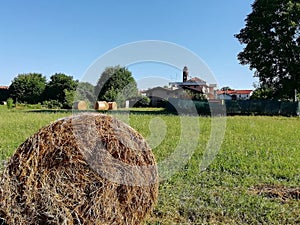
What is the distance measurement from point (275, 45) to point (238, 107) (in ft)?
16.6

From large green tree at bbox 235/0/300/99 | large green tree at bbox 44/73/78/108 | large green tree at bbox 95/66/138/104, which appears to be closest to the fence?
large green tree at bbox 235/0/300/99

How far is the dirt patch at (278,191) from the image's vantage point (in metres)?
3.88

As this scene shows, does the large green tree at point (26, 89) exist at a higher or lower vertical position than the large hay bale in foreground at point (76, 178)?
higher

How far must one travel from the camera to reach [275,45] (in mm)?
20375

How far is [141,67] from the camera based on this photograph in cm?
636

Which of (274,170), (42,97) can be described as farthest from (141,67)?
(42,97)

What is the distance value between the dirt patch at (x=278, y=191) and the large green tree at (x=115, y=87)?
17098 millimetres

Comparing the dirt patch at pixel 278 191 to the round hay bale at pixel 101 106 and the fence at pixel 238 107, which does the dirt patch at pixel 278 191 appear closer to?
the fence at pixel 238 107

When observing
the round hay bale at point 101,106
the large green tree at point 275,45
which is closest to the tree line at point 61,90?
the round hay bale at point 101,106

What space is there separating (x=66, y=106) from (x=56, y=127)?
29.0 m

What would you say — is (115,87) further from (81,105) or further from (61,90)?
(61,90)

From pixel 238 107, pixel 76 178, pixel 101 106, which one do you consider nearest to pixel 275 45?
pixel 238 107

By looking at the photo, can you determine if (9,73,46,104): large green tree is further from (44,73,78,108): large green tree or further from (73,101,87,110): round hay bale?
(73,101,87,110): round hay bale

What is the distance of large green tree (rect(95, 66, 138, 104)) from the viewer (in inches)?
861
